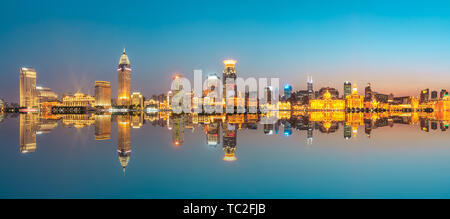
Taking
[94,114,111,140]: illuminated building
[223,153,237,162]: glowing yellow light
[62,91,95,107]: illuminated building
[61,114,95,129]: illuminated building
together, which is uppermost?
[62,91,95,107]: illuminated building

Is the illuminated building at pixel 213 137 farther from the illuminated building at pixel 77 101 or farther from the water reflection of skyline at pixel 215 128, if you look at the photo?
the illuminated building at pixel 77 101

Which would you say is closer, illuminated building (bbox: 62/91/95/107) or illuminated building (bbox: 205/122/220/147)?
illuminated building (bbox: 205/122/220/147)

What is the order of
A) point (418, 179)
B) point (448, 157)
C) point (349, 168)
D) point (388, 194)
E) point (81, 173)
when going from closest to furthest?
point (388, 194), point (418, 179), point (81, 173), point (349, 168), point (448, 157)

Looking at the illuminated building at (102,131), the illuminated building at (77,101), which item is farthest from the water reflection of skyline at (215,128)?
Answer: the illuminated building at (77,101)

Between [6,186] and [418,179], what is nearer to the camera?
[6,186]

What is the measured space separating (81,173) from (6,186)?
78.1 inches

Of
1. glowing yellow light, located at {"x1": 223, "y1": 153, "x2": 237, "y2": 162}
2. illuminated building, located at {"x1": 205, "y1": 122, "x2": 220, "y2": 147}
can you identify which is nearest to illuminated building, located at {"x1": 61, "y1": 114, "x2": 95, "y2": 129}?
illuminated building, located at {"x1": 205, "y1": 122, "x2": 220, "y2": 147}

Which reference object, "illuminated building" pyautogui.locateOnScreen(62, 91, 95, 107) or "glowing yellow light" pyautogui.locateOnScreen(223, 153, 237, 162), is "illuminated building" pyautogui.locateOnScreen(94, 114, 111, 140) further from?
"illuminated building" pyautogui.locateOnScreen(62, 91, 95, 107)

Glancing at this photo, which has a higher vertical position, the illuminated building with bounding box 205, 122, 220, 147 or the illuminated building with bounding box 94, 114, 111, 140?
the illuminated building with bounding box 94, 114, 111, 140

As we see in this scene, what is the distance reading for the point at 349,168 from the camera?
10.2m

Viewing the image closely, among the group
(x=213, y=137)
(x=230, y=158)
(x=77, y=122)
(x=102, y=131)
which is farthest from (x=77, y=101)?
(x=230, y=158)

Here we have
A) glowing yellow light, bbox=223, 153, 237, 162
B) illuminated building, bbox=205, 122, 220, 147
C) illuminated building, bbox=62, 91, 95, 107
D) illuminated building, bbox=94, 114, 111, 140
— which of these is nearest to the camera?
glowing yellow light, bbox=223, 153, 237, 162
